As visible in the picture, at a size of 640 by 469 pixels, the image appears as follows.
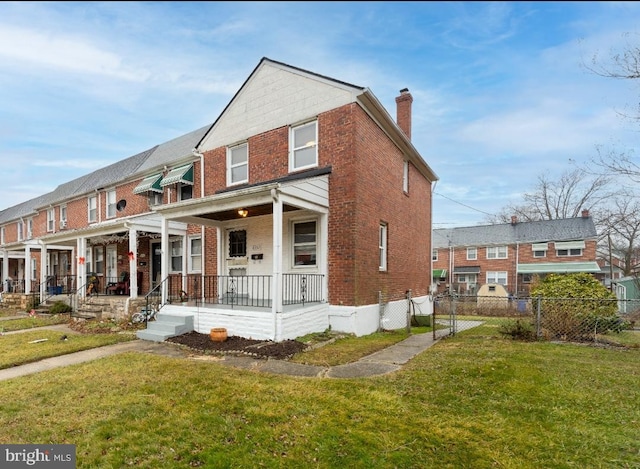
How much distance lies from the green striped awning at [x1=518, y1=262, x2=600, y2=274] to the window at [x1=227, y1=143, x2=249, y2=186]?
1066 inches

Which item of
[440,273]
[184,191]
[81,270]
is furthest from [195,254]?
[440,273]

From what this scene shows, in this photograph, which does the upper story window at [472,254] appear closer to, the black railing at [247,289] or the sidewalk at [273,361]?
the sidewalk at [273,361]

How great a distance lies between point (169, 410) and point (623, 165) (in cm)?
1241

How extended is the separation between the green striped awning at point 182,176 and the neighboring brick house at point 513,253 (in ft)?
74.5

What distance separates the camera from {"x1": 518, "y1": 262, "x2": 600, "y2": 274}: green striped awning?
2669 cm

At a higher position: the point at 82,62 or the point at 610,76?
the point at 610,76

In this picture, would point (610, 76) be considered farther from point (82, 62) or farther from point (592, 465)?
point (82, 62)

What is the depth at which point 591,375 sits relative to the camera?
17.6 ft

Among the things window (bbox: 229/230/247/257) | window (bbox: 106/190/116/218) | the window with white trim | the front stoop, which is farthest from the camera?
window (bbox: 106/190/116/218)

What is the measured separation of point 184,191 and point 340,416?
498 inches

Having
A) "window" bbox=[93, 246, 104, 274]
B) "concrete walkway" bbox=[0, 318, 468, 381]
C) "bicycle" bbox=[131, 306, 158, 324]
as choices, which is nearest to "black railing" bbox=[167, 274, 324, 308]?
"bicycle" bbox=[131, 306, 158, 324]

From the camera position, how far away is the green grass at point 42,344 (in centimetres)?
717

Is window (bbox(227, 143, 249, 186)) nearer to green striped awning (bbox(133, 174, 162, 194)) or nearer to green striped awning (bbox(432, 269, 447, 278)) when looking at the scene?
green striped awning (bbox(133, 174, 162, 194))

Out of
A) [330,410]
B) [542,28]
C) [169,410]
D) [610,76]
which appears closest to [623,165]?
[610,76]
